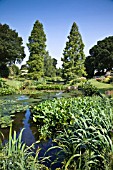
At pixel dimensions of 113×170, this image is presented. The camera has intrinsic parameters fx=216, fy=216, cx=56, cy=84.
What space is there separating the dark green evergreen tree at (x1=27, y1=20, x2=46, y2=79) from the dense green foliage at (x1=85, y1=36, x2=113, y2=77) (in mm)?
9662

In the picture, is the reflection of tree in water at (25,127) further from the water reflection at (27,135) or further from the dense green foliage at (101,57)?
the dense green foliage at (101,57)

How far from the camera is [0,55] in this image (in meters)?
25.2

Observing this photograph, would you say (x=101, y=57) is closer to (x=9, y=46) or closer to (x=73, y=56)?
(x=73, y=56)

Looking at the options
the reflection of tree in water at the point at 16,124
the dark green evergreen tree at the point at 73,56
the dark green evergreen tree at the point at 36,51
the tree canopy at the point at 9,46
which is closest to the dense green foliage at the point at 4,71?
the tree canopy at the point at 9,46

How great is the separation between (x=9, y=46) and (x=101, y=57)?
13.1m

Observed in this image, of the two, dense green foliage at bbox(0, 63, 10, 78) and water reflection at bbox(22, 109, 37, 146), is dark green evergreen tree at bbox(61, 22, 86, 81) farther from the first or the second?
water reflection at bbox(22, 109, 37, 146)

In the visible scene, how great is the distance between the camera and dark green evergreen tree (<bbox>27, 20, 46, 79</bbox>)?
23766 millimetres

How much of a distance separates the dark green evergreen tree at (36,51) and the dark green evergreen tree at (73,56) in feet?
9.12

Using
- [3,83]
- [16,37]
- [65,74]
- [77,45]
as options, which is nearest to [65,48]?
[77,45]

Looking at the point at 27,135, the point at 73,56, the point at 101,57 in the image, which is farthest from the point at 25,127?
the point at 101,57

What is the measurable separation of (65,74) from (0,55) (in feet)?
26.9

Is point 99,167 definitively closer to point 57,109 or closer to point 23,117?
point 57,109

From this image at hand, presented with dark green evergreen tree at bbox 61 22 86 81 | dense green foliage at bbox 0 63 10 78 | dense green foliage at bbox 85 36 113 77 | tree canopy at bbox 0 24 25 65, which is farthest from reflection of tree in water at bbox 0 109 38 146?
dense green foliage at bbox 85 36 113 77

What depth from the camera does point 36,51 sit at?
24.2 m
